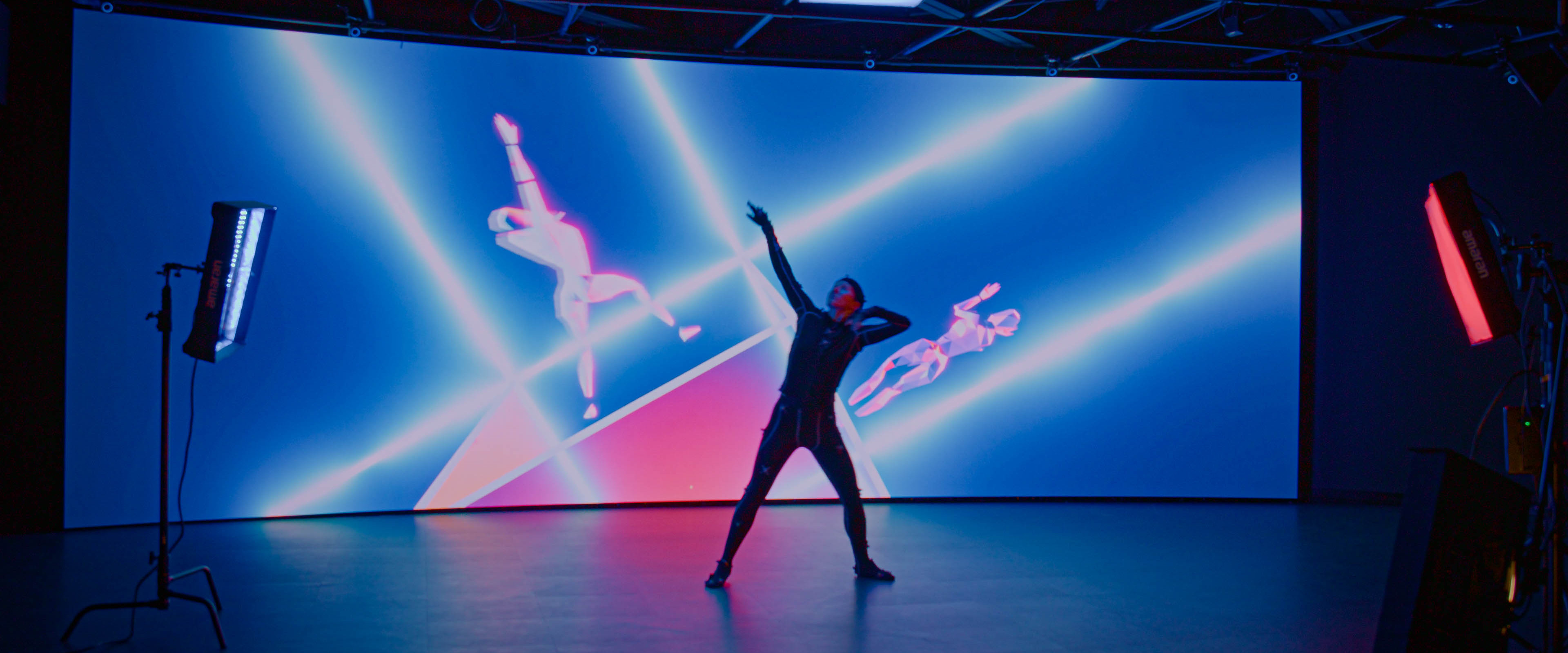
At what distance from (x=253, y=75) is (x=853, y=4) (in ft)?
12.7

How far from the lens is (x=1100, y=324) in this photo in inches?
308

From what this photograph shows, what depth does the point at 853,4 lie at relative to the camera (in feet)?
19.8

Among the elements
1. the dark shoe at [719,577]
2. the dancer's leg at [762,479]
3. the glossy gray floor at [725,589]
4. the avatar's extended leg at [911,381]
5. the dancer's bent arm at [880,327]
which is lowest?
the glossy gray floor at [725,589]

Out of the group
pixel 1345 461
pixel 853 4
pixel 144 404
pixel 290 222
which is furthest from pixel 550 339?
pixel 1345 461

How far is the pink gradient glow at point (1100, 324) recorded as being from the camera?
7.76 metres

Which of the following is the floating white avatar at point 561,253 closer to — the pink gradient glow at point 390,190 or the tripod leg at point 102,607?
the pink gradient glow at point 390,190

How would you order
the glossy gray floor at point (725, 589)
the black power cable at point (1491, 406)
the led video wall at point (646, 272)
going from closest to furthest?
the black power cable at point (1491, 406), the glossy gray floor at point (725, 589), the led video wall at point (646, 272)

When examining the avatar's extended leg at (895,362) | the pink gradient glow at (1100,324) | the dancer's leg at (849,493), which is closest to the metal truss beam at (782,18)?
the pink gradient glow at (1100,324)

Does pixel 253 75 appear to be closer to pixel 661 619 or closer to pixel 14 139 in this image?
pixel 14 139

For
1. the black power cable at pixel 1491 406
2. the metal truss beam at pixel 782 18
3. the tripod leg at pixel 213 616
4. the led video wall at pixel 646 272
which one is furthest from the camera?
the led video wall at pixel 646 272

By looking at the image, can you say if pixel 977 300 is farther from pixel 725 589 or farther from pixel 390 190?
pixel 390 190

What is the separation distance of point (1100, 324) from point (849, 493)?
367 centimetres

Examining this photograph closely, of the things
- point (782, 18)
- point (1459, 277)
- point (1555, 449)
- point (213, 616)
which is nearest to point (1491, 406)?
point (1459, 277)

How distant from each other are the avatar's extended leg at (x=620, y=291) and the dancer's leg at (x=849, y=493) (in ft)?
8.75
